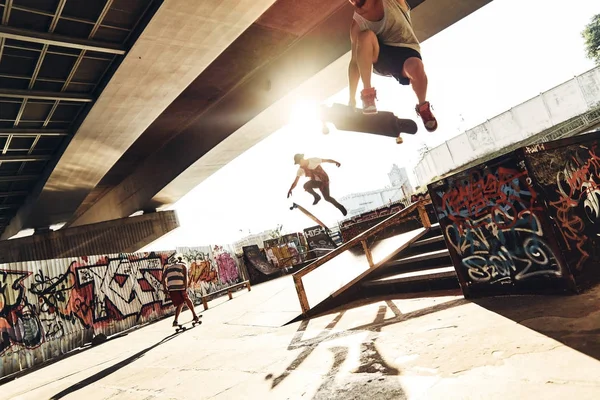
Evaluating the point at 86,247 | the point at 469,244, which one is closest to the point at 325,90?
the point at 469,244

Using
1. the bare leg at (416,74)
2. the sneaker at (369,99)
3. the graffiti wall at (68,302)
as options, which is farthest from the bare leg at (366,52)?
the graffiti wall at (68,302)

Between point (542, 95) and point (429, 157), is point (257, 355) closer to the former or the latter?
point (542, 95)

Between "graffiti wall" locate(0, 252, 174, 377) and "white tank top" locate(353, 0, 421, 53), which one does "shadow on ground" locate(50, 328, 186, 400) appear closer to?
"graffiti wall" locate(0, 252, 174, 377)

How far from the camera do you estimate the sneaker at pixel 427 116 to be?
Result: 3309 millimetres

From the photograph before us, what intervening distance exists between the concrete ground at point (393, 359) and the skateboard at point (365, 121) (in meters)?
2.09

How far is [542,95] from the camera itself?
40000 millimetres

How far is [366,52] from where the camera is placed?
9.85 feet

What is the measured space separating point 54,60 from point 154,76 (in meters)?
2.67

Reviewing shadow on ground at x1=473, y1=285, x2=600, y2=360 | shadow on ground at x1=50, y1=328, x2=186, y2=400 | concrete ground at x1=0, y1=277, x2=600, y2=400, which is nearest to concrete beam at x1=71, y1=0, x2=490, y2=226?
concrete ground at x1=0, y1=277, x2=600, y2=400

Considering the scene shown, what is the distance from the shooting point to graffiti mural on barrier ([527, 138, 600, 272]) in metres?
3.41

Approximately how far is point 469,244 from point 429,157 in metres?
52.9

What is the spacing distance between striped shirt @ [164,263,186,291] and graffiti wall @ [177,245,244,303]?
9.00 m

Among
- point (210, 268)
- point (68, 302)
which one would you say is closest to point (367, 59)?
point (68, 302)

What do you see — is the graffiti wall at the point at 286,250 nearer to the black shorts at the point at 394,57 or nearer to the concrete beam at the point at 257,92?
the concrete beam at the point at 257,92
